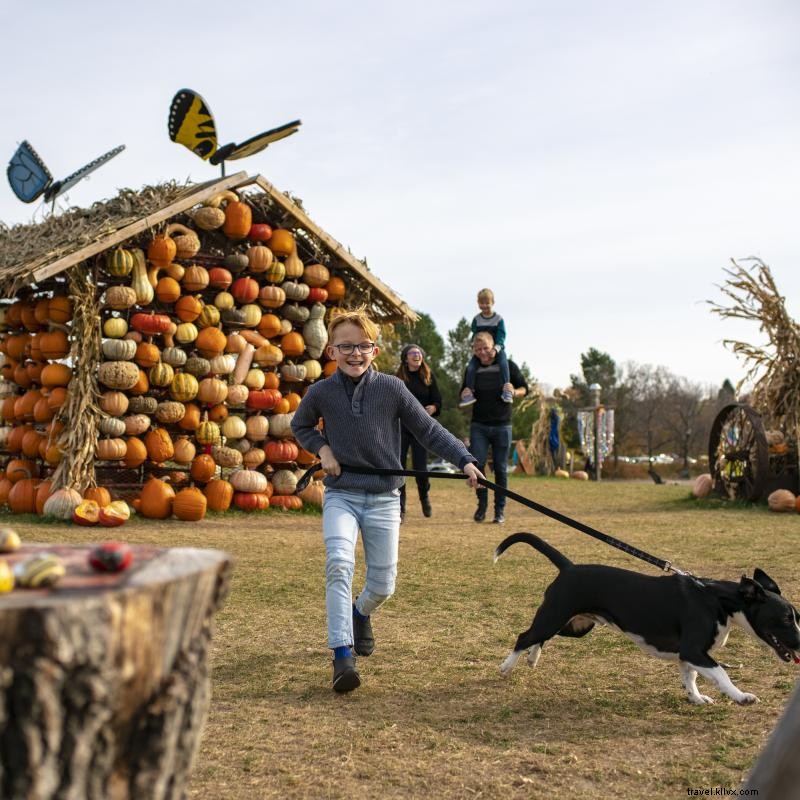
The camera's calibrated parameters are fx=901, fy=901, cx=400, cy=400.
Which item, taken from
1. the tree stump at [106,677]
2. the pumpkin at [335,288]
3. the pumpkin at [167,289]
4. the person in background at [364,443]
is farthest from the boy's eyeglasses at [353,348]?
the pumpkin at [335,288]

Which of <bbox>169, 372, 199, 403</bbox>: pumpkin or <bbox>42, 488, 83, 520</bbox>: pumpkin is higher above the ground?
<bbox>169, 372, 199, 403</bbox>: pumpkin

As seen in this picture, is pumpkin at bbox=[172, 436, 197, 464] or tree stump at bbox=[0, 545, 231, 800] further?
pumpkin at bbox=[172, 436, 197, 464]

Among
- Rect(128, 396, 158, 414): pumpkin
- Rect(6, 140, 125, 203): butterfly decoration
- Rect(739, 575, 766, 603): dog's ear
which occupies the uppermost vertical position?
Rect(6, 140, 125, 203): butterfly decoration

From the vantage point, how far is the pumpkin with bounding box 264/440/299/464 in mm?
12172

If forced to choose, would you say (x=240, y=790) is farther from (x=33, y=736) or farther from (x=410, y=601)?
(x=410, y=601)

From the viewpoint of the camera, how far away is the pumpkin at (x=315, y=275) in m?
12.7

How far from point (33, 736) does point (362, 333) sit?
10.4ft

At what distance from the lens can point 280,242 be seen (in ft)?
40.6

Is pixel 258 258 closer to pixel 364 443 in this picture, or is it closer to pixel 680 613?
pixel 364 443

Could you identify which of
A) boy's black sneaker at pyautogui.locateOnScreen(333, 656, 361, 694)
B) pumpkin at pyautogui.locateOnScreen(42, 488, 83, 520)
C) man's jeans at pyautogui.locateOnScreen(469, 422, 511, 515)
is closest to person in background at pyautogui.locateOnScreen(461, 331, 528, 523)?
man's jeans at pyautogui.locateOnScreen(469, 422, 511, 515)

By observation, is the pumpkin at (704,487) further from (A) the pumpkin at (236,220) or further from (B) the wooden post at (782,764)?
(B) the wooden post at (782,764)

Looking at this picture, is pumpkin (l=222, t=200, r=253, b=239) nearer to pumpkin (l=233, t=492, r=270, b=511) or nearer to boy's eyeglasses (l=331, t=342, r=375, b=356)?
pumpkin (l=233, t=492, r=270, b=511)

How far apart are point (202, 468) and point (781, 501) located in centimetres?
781

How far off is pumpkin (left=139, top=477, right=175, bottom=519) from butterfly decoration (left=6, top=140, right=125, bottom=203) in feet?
14.6
